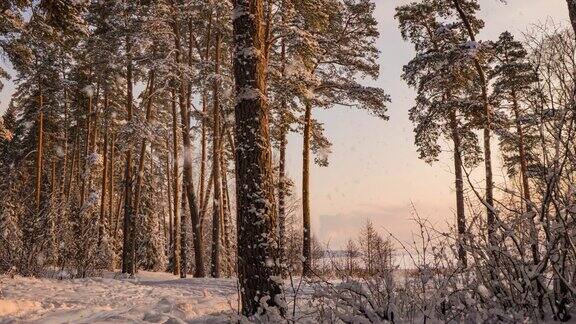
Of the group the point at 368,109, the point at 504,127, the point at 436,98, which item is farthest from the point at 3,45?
the point at 504,127

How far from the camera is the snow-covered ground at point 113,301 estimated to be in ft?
19.5

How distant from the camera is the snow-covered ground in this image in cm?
593

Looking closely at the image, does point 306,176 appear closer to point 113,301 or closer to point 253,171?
point 113,301

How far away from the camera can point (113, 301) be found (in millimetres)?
9203

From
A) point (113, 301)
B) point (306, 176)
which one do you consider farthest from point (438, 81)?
point (113, 301)

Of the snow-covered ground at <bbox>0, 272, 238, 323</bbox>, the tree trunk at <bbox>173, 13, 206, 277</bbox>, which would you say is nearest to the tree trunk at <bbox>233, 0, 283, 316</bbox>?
the snow-covered ground at <bbox>0, 272, 238, 323</bbox>

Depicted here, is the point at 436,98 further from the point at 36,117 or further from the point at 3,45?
the point at 36,117

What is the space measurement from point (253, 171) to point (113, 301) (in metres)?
5.56

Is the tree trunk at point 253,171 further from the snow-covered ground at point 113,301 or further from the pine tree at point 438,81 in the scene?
the pine tree at point 438,81

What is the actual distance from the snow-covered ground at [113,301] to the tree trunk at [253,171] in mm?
464

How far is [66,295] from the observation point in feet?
30.6

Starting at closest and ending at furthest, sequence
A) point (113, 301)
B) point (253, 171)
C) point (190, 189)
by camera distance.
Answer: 1. point (253, 171)
2. point (113, 301)
3. point (190, 189)

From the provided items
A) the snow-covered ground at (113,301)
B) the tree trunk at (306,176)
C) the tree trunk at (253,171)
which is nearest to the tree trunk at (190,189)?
the snow-covered ground at (113,301)

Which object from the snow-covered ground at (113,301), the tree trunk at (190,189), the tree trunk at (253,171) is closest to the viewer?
the tree trunk at (253,171)
